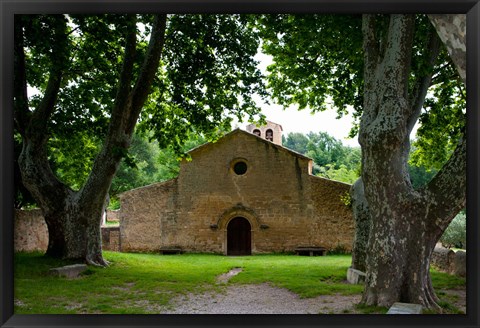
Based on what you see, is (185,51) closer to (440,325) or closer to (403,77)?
(403,77)

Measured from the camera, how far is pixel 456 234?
8.76 m

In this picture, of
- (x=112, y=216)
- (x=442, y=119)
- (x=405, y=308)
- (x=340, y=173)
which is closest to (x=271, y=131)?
(x=340, y=173)

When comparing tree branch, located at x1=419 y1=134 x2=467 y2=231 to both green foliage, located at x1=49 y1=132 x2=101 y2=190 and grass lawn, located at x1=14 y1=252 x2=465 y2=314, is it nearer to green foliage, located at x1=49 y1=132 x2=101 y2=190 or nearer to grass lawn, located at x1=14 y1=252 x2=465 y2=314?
grass lawn, located at x1=14 y1=252 x2=465 y2=314

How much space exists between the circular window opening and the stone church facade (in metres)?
0.04

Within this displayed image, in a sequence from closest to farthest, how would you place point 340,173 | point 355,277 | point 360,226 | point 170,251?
point 355,277, point 360,226, point 170,251, point 340,173

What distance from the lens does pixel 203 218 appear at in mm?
16625

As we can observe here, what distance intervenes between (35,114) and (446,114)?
8.82 metres

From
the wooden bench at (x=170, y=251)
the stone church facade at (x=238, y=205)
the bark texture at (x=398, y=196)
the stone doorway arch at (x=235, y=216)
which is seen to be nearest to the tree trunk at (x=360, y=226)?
the bark texture at (x=398, y=196)

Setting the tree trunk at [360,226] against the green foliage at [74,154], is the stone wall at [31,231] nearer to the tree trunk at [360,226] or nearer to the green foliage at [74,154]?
the green foliage at [74,154]

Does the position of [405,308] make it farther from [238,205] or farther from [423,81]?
[238,205]

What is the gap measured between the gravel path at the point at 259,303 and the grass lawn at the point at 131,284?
285mm

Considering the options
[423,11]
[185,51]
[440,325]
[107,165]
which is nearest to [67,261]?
[107,165]

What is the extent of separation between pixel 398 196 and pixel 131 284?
15.5 ft

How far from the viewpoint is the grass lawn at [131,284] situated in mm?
Result: 5777
